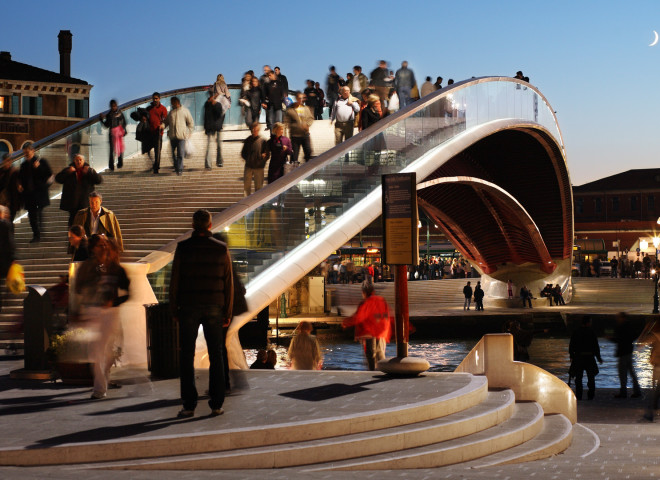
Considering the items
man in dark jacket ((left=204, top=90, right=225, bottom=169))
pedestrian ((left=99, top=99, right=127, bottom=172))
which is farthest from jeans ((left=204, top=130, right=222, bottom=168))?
pedestrian ((left=99, top=99, right=127, bottom=172))

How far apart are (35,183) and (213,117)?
5.44 m

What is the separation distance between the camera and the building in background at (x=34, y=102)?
183 feet

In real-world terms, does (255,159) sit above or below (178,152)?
below

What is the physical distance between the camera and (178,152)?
19.3 metres

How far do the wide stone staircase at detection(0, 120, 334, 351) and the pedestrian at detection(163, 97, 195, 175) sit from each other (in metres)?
0.31

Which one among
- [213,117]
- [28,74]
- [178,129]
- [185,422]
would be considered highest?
[28,74]

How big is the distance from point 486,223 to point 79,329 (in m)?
38.2

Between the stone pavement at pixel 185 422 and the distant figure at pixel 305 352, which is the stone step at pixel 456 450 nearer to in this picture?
the stone pavement at pixel 185 422

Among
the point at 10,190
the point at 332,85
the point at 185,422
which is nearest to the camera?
the point at 185,422

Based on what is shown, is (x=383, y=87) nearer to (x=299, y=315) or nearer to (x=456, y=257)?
(x=299, y=315)

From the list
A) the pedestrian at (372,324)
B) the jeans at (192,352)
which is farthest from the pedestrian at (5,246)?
the pedestrian at (372,324)

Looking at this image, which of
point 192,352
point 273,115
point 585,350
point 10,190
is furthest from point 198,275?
point 273,115

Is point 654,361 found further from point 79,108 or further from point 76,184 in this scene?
point 79,108

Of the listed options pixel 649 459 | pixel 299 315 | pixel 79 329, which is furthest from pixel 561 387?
pixel 299 315
